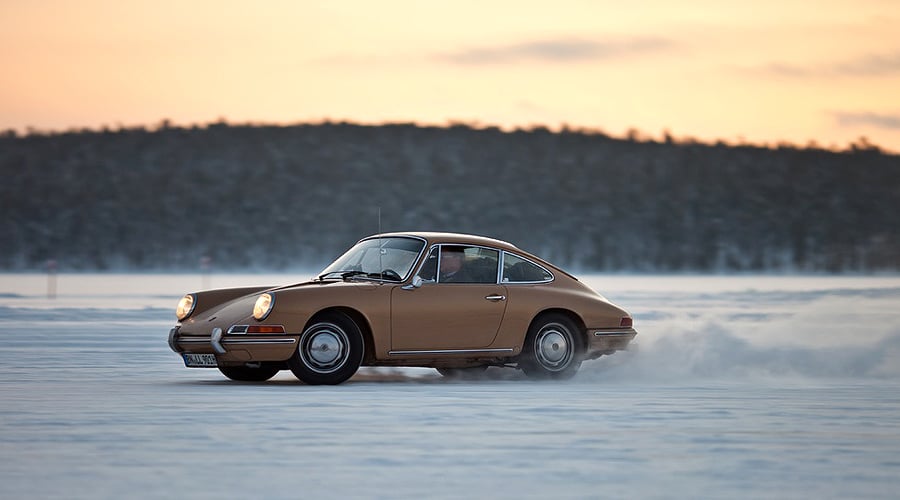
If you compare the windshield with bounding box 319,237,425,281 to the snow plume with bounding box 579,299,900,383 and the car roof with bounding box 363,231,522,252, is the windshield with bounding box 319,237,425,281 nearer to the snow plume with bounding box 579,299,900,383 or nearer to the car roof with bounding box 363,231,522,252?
the car roof with bounding box 363,231,522,252

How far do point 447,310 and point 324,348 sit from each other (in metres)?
1.25

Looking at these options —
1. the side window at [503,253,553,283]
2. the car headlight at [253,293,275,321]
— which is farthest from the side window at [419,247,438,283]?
the car headlight at [253,293,275,321]

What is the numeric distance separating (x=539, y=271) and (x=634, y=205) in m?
67.0

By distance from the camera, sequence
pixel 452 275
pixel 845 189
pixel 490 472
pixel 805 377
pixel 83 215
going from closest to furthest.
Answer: pixel 490 472 → pixel 452 275 → pixel 805 377 → pixel 83 215 → pixel 845 189

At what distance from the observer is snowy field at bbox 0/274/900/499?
311 inches

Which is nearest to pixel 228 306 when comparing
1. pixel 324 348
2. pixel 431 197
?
pixel 324 348

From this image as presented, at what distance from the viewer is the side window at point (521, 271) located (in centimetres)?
1502

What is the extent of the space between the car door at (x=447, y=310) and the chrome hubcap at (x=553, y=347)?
57cm

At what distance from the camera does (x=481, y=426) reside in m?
10.5

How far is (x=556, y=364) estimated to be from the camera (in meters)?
15.0

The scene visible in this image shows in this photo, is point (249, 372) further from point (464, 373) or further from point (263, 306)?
point (464, 373)

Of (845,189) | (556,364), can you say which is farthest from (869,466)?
(845,189)

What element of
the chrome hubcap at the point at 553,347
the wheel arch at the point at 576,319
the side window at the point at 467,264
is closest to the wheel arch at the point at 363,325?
the side window at the point at 467,264

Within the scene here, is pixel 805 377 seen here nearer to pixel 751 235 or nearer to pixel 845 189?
pixel 751 235
